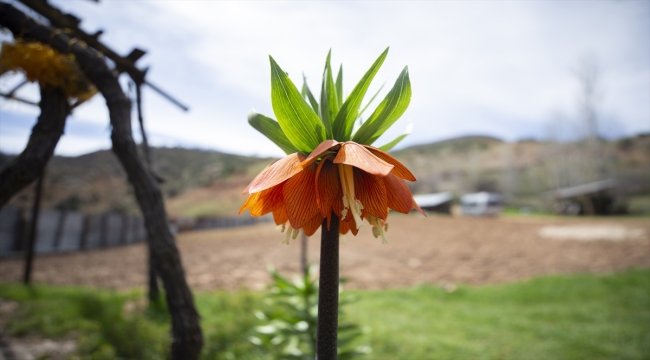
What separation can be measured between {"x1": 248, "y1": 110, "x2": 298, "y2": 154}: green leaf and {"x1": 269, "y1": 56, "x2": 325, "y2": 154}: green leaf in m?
0.05

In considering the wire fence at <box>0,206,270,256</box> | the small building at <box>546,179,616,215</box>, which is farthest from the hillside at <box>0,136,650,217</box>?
the small building at <box>546,179,616,215</box>

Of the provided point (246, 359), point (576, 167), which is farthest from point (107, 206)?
point (576, 167)

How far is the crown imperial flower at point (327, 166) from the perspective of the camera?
576 mm

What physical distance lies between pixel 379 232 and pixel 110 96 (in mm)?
1584

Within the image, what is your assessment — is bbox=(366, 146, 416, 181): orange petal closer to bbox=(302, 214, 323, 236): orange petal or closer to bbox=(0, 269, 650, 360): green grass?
bbox=(302, 214, 323, 236): orange petal

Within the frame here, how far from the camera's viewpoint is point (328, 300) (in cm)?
56

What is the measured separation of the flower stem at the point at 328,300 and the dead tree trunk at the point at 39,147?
1.53m

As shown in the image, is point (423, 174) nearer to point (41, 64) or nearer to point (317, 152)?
point (41, 64)

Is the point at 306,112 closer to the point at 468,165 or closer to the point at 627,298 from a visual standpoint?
the point at 627,298

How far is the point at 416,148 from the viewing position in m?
73.9

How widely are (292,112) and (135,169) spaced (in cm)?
136

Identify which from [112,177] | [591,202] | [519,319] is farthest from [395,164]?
[591,202]

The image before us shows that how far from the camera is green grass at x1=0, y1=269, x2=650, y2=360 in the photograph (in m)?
2.77

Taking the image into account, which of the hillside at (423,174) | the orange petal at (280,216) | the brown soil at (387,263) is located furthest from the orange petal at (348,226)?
the brown soil at (387,263)
